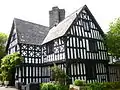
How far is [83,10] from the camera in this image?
2194 centimetres

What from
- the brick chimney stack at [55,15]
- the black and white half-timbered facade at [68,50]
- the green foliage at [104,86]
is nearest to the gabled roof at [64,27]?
the black and white half-timbered facade at [68,50]

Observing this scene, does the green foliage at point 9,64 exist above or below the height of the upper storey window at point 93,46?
below

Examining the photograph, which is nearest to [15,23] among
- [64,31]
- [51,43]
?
[51,43]

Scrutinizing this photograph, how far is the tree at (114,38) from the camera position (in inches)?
821

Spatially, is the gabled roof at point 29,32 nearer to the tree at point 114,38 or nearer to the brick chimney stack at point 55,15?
the brick chimney stack at point 55,15

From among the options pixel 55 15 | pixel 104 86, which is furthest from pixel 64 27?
pixel 104 86

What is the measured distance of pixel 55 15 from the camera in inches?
1085

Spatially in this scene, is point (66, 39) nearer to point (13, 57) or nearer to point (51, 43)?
point (51, 43)

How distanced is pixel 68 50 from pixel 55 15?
10.1m

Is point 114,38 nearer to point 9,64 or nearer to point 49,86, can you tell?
point 49,86

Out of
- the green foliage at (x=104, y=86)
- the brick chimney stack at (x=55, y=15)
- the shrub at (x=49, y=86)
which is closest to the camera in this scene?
the green foliage at (x=104, y=86)

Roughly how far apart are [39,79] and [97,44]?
8.10 m

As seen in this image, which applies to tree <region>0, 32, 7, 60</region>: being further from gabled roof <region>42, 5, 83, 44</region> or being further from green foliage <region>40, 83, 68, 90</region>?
green foliage <region>40, 83, 68, 90</region>

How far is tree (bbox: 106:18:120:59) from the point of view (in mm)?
20850
